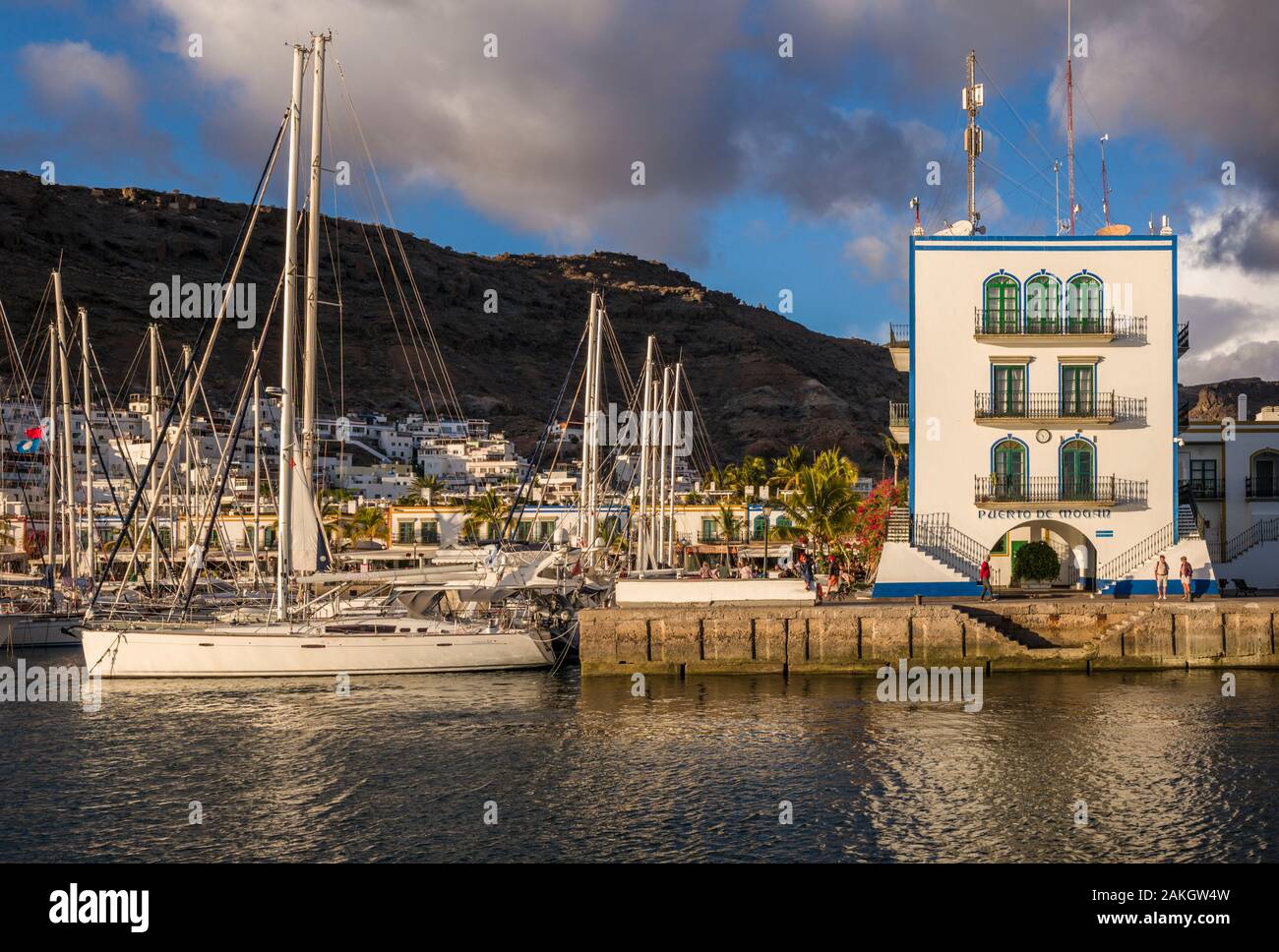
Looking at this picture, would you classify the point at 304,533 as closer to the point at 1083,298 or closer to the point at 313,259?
the point at 313,259

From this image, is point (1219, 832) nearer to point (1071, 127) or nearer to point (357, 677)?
point (357, 677)

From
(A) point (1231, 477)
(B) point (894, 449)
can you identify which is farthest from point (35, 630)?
(A) point (1231, 477)

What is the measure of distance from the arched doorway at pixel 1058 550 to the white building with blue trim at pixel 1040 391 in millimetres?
324

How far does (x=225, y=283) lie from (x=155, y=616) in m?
13.4

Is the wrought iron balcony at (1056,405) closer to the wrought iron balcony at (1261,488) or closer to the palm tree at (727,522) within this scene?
the wrought iron balcony at (1261,488)

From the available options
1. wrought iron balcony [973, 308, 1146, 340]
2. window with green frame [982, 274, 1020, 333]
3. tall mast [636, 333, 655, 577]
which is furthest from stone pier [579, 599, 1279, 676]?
tall mast [636, 333, 655, 577]

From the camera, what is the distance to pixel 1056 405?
42062mm

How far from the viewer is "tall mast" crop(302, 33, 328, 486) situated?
37.7m

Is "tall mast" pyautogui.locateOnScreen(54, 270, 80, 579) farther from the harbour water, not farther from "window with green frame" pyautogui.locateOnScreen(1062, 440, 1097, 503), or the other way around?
"window with green frame" pyautogui.locateOnScreen(1062, 440, 1097, 503)

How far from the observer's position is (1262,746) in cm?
2598

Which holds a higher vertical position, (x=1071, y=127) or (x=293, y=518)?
(x=1071, y=127)
